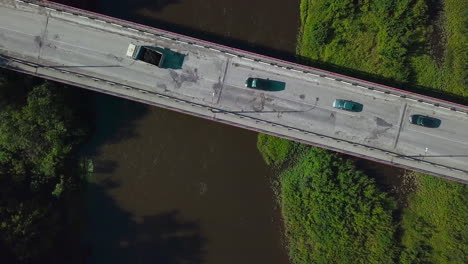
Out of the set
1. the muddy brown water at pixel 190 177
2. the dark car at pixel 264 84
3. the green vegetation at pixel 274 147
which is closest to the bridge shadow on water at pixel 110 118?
the muddy brown water at pixel 190 177

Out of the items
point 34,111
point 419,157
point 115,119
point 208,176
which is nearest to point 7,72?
point 34,111

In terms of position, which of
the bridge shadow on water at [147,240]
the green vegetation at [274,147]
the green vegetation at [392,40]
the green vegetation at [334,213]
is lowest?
the bridge shadow on water at [147,240]

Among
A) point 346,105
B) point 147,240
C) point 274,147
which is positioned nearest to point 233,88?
point 274,147

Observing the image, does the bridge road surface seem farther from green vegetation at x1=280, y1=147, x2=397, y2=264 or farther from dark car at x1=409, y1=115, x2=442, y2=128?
green vegetation at x1=280, y1=147, x2=397, y2=264

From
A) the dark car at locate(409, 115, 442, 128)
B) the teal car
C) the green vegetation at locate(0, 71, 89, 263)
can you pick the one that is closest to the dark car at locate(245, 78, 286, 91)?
the teal car

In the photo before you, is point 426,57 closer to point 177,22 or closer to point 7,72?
point 177,22

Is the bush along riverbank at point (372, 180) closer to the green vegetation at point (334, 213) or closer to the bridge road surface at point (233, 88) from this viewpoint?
the green vegetation at point (334, 213)
